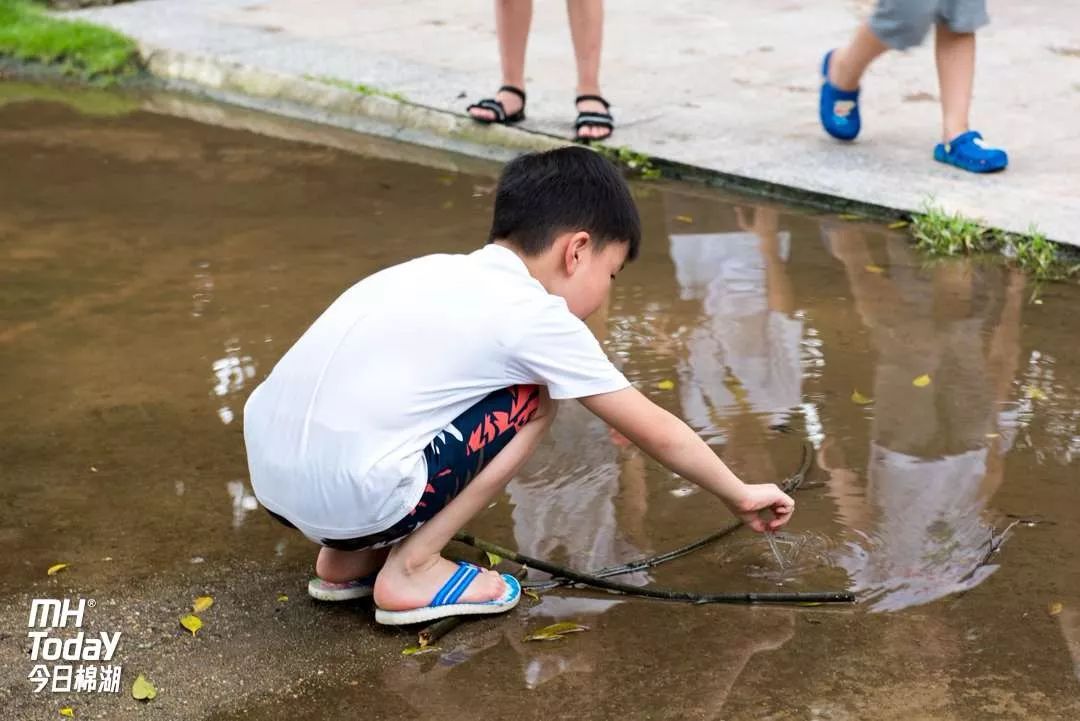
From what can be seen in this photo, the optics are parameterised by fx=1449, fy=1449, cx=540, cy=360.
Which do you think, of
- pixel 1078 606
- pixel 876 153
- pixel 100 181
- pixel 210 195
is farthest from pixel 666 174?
pixel 1078 606

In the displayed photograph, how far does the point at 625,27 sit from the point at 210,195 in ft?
9.50

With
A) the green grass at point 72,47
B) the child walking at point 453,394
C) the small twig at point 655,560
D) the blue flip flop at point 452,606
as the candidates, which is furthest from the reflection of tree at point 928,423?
the green grass at point 72,47

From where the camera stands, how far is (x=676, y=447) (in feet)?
8.52

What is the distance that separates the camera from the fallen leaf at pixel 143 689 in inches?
97.5

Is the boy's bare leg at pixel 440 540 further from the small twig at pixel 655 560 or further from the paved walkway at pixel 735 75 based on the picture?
the paved walkway at pixel 735 75

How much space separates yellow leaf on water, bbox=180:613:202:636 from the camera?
8.80 ft

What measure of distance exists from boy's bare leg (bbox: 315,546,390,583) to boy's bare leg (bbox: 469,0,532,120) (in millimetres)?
3205

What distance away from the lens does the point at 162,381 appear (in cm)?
373

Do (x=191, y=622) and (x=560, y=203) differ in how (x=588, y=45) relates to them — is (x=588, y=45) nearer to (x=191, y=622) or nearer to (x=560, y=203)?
(x=560, y=203)

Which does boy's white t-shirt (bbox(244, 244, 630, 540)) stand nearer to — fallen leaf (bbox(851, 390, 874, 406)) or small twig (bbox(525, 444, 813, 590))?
small twig (bbox(525, 444, 813, 590))

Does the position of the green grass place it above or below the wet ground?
above

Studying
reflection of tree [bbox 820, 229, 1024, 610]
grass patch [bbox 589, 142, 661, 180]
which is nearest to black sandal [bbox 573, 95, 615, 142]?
grass patch [bbox 589, 142, 661, 180]

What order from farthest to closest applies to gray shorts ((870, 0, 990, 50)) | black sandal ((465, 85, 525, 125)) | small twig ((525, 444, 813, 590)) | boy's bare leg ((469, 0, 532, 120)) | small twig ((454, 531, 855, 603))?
black sandal ((465, 85, 525, 125)), boy's bare leg ((469, 0, 532, 120)), gray shorts ((870, 0, 990, 50)), small twig ((525, 444, 813, 590)), small twig ((454, 531, 855, 603))

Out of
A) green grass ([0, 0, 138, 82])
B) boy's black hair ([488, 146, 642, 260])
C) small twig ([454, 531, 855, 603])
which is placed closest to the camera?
boy's black hair ([488, 146, 642, 260])
